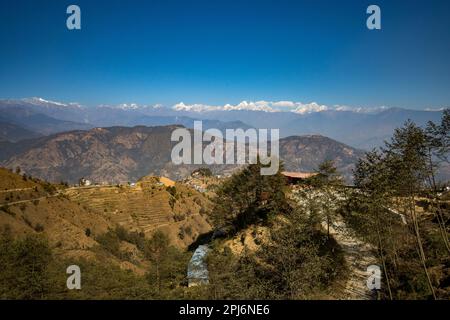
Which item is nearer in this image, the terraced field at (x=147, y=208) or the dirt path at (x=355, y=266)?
the dirt path at (x=355, y=266)

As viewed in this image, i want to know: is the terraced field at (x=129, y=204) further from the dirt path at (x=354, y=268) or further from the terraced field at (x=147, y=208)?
the dirt path at (x=354, y=268)

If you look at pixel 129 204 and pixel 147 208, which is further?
pixel 147 208

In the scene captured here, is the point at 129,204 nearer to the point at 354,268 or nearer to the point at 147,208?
the point at 147,208

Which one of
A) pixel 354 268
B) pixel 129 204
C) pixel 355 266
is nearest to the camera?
pixel 354 268

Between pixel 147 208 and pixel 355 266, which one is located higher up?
pixel 355 266

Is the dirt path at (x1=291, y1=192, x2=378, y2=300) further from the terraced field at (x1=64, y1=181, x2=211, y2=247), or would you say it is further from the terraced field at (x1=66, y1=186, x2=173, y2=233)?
the terraced field at (x1=66, y1=186, x2=173, y2=233)

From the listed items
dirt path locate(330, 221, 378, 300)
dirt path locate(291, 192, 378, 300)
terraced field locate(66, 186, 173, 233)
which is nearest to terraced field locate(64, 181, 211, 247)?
terraced field locate(66, 186, 173, 233)

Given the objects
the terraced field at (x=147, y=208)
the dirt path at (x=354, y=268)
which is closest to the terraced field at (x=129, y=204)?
the terraced field at (x=147, y=208)

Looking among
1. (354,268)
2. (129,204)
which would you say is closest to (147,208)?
(129,204)

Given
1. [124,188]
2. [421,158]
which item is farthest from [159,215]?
[421,158]

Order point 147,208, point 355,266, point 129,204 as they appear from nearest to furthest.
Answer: point 355,266 < point 129,204 < point 147,208
